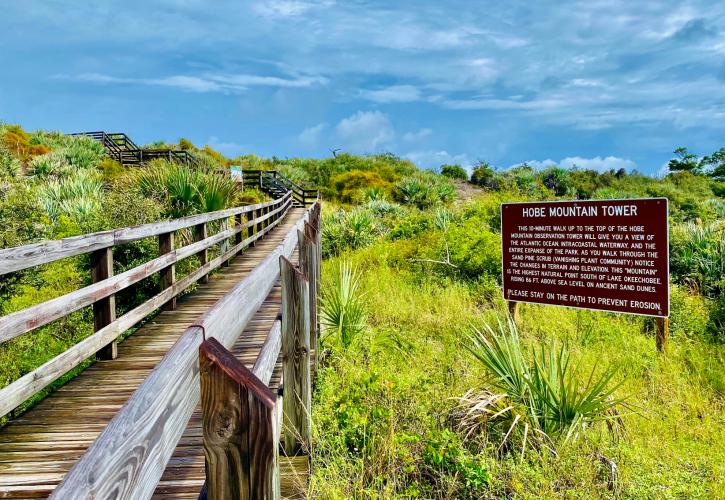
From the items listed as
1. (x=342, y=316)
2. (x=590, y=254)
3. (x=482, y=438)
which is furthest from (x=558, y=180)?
(x=482, y=438)

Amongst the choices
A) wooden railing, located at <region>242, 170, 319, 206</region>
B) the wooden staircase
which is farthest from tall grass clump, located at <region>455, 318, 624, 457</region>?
the wooden staircase

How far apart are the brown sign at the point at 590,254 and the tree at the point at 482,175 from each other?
31975 millimetres

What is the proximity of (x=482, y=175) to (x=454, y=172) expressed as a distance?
5522 mm

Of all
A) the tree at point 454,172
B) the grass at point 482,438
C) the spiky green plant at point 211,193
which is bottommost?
the grass at point 482,438

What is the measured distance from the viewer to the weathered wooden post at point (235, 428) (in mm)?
1295

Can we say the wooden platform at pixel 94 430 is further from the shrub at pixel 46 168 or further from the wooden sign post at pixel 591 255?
the shrub at pixel 46 168

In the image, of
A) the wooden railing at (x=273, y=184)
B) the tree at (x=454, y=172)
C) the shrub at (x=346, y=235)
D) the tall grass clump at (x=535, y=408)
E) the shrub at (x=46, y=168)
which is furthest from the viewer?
the tree at (x=454, y=172)

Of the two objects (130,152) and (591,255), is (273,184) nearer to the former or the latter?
(130,152)

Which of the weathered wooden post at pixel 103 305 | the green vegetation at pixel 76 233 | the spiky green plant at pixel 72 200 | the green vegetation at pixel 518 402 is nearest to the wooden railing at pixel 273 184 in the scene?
the spiky green plant at pixel 72 200

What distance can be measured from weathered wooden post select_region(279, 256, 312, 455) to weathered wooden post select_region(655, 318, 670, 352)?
5.97 metres

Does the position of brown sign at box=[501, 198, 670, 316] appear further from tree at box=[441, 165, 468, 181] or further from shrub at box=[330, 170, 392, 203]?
tree at box=[441, 165, 468, 181]

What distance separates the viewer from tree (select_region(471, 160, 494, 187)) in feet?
133

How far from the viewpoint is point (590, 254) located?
8.12 metres

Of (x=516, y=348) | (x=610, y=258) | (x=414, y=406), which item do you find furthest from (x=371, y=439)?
(x=610, y=258)
